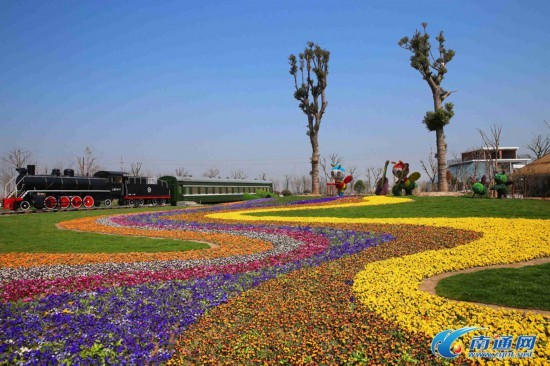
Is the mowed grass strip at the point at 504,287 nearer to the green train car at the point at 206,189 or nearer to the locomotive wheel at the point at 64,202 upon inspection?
the locomotive wheel at the point at 64,202

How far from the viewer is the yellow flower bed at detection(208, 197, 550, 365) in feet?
17.9

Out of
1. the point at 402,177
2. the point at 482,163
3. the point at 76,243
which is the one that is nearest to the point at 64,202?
the point at 76,243

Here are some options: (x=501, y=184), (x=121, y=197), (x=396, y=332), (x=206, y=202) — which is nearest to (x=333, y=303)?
(x=396, y=332)

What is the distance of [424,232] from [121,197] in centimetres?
3113

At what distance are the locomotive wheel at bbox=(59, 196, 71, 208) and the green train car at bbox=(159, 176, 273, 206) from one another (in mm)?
10986

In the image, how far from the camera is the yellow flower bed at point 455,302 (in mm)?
5457

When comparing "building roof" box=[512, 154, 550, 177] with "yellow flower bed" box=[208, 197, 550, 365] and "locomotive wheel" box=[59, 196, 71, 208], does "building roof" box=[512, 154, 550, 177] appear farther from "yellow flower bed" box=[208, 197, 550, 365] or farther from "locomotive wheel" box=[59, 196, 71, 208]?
"locomotive wheel" box=[59, 196, 71, 208]

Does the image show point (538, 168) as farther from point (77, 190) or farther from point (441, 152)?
point (77, 190)

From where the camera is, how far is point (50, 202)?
32281mm

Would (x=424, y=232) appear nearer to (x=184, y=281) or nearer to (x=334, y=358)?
(x=184, y=281)

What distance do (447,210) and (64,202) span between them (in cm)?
2998

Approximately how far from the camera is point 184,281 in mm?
8562

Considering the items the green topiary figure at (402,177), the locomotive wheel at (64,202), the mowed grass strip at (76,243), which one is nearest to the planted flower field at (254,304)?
the mowed grass strip at (76,243)

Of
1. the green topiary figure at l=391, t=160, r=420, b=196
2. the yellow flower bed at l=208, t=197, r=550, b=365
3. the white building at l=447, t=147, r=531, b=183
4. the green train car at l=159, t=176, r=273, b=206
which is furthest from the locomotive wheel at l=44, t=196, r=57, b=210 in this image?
the white building at l=447, t=147, r=531, b=183
